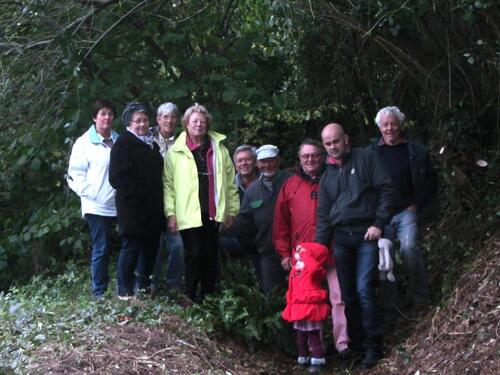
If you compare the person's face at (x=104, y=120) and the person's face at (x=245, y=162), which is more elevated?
the person's face at (x=104, y=120)

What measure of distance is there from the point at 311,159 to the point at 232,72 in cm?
227

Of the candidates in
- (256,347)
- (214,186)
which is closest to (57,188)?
(214,186)

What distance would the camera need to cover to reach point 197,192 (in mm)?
7949

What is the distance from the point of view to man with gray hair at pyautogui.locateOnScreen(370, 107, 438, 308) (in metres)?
7.78

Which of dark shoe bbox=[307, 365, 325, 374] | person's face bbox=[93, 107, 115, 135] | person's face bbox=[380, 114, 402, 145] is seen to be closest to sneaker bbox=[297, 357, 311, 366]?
dark shoe bbox=[307, 365, 325, 374]

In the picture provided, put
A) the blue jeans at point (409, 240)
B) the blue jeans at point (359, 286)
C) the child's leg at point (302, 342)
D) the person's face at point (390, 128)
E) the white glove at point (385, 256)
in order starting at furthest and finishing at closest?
the person's face at point (390, 128) < the blue jeans at point (409, 240) < the child's leg at point (302, 342) < the blue jeans at point (359, 286) < the white glove at point (385, 256)

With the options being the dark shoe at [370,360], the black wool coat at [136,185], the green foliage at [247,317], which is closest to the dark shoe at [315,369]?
the dark shoe at [370,360]

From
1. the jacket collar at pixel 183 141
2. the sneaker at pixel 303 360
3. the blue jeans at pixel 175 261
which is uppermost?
the jacket collar at pixel 183 141

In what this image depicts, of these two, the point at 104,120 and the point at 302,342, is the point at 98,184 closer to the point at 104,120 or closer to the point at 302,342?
Answer: the point at 104,120

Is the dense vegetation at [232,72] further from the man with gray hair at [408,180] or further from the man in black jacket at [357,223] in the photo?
the man in black jacket at [357,223]

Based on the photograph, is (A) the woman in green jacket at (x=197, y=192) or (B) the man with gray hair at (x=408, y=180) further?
(A) the woman in green jacket at (x=197, y=192)

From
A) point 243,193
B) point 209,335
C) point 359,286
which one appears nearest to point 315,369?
point 359,286

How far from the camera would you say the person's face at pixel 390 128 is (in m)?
7.90

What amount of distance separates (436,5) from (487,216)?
2.10 metres
